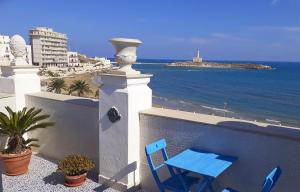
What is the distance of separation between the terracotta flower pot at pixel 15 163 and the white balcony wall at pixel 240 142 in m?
2.58

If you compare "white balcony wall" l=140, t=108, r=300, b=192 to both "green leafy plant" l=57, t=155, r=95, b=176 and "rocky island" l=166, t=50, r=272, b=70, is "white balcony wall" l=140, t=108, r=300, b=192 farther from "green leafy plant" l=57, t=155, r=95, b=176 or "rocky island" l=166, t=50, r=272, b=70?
"rocky island" l=166, t=50, r=272, b=70

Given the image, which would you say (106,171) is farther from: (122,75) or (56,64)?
(56,64)

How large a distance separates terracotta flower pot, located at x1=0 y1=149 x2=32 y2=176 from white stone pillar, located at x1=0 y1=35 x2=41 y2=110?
146 cm

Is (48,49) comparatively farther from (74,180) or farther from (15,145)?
(74,180)

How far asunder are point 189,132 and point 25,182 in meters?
3.13

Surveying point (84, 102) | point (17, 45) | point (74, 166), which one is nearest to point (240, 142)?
point (74, 166)

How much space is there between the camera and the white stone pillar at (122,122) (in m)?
4.85

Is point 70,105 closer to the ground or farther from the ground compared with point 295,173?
farther from the ground

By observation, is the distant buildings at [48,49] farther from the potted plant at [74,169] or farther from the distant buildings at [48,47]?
the potted plant at [74,169]

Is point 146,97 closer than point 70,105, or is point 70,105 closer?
point 146,97

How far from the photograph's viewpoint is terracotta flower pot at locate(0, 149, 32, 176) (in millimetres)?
5621

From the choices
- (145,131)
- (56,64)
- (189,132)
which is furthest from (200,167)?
(56,64)

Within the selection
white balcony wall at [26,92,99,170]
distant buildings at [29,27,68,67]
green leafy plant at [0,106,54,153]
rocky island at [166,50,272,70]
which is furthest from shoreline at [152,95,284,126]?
rocky island at [166,50,272,70]

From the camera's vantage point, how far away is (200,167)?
3.66 m
